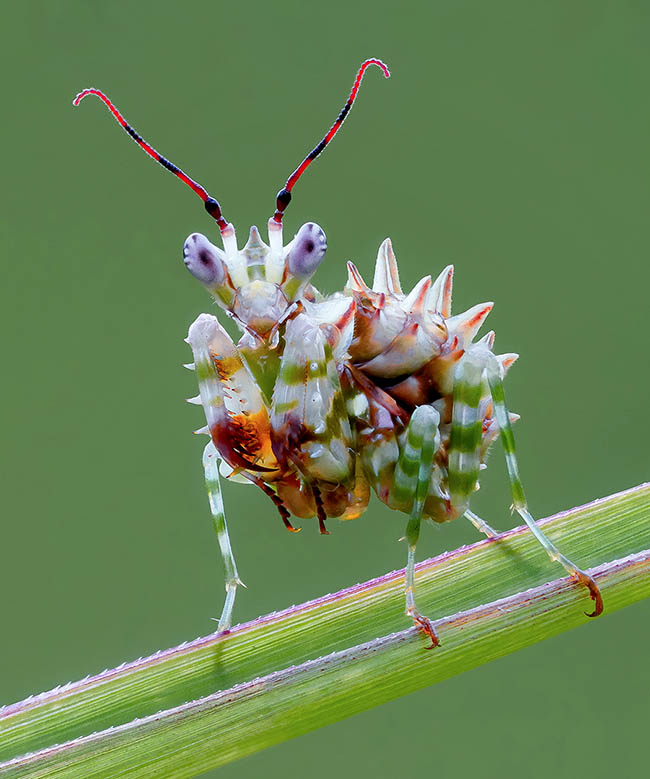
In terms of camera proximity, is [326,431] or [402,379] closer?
[326,431]

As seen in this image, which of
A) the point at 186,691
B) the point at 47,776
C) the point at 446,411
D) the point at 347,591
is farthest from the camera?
the point at 446,411

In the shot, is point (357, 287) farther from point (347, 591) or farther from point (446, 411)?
point (347, 591)

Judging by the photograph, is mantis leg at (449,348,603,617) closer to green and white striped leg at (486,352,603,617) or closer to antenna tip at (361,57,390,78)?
green and white striped leg at (486,352,603,617)

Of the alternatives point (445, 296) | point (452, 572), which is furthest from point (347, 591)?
point (445, 296)

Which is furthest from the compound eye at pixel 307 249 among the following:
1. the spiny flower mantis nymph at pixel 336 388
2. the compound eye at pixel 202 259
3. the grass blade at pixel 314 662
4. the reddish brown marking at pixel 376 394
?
the grass blade at pixel 314 662

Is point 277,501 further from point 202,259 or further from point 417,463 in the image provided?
point 202,259

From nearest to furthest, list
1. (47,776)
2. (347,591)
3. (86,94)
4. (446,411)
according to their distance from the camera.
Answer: (47,776)
(347,591)
(86,94)
(446,411)

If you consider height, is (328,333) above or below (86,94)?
below

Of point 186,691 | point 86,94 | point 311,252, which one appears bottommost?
point 186,691

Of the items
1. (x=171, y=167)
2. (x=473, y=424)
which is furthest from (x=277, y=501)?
(x=171, y=167)
